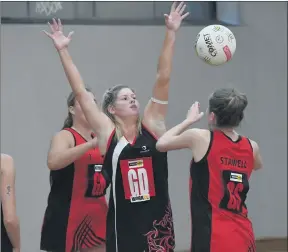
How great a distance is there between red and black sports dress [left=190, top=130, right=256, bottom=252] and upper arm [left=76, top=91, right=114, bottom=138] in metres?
0.60

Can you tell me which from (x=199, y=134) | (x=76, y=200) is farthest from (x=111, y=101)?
(x=76, y=200)

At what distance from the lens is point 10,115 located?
7.83 m

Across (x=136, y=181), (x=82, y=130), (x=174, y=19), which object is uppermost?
(x=174, y=19)

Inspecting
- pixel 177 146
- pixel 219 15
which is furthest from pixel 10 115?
pixel 177 146

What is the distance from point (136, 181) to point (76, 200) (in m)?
0.87

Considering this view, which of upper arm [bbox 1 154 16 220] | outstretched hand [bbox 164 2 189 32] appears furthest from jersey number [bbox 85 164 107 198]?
upper arm [bbox 1 154 16 220]

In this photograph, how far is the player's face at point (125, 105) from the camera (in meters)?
4.58

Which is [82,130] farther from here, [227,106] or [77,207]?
[227,106]

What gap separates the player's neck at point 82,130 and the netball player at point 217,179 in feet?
3.49

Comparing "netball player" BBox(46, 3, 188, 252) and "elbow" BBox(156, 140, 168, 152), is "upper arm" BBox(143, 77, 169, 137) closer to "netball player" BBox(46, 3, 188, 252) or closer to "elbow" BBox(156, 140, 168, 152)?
"netball player" BBox(46, 3, 188, 252)

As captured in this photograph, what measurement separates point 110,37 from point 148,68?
1.78 feet

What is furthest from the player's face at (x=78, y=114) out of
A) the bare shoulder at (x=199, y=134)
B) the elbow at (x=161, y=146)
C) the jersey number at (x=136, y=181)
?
the bare shoulder at (x=199, y=134)

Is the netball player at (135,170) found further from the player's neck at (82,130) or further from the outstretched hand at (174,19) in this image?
the player's neck at (82,130)

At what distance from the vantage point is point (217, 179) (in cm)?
417
